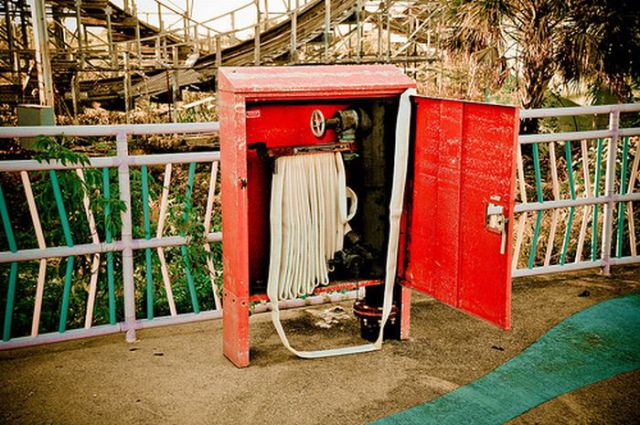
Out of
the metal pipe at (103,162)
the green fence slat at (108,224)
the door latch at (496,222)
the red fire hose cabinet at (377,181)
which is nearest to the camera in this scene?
the door latch at (496,222)

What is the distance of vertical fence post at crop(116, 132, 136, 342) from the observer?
4.72m

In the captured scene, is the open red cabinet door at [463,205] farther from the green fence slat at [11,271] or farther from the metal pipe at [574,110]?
the green fence slat at [11,271]

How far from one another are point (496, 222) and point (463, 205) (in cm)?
26

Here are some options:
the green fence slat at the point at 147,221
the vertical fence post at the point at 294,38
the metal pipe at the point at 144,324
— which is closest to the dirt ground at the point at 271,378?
the metal pipe at the point at 144,324

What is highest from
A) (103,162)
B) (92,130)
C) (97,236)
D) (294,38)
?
(294,38)

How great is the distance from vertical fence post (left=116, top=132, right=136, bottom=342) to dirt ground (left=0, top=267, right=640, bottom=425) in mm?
188

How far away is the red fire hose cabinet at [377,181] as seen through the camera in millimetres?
4094

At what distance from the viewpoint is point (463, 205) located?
428 centimetres

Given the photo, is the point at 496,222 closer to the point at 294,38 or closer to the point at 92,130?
the point at 92,130

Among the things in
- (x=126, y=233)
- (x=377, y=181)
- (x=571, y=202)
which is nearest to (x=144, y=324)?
(x=126, y=233)

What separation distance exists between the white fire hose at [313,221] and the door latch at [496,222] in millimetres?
691

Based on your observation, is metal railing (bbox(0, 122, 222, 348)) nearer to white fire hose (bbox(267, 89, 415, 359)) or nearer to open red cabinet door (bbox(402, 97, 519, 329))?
white fire hose (bbox(267, 89, 415, 359))

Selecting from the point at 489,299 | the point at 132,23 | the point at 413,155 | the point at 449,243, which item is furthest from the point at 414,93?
the point at 132,23

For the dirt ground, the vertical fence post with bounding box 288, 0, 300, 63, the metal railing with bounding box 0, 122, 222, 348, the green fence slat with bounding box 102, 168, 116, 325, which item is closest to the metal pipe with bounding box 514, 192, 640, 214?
the dirt ground
